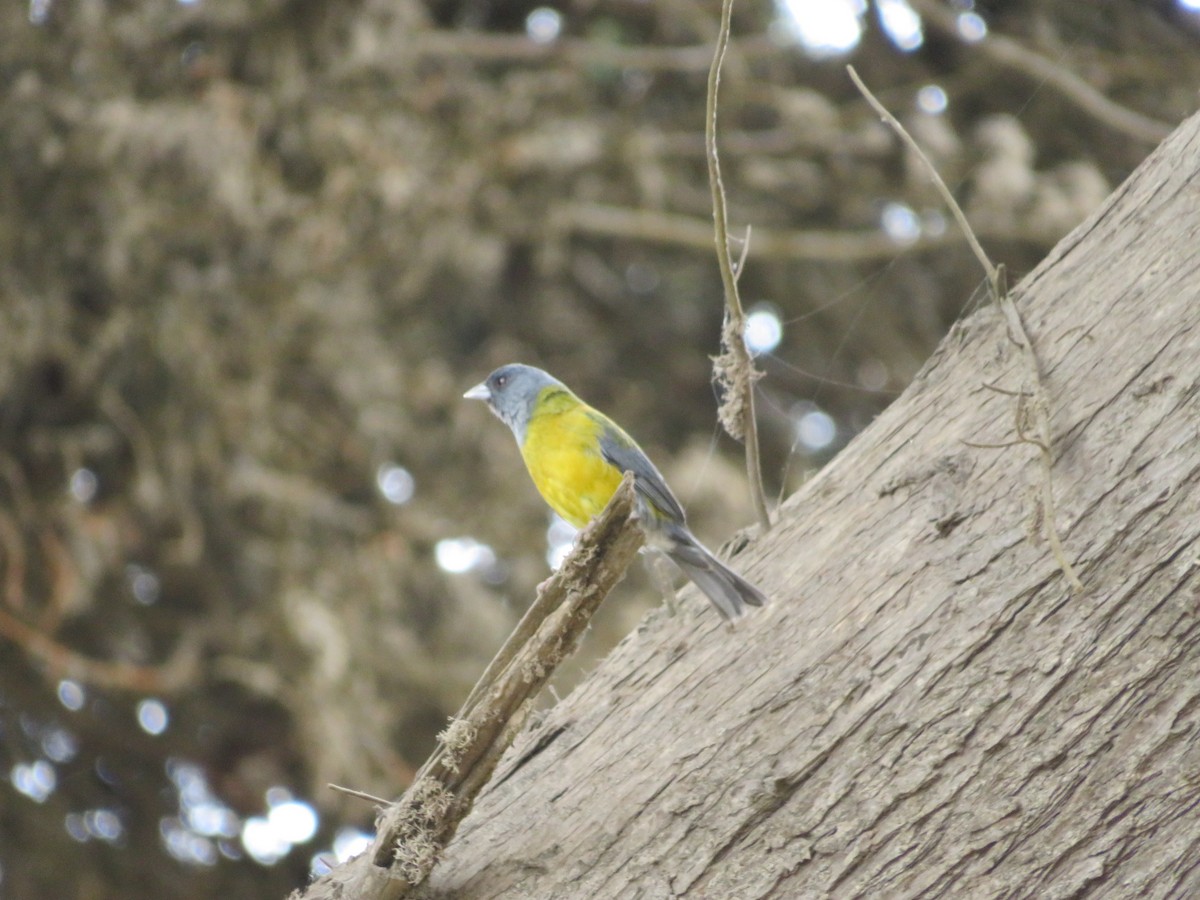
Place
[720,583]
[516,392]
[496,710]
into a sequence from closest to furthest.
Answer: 1. [496,710]
2. [720,583]
3. [516,392]

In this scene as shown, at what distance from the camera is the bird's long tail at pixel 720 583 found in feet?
8.54

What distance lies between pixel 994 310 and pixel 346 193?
4153mm

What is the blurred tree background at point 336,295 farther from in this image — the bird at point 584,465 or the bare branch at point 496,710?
the bare branch at point 496,710

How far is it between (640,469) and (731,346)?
4.40ft

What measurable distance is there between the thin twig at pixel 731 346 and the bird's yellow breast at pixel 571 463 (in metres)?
1.14

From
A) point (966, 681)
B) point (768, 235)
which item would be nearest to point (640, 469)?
point (966, 681)

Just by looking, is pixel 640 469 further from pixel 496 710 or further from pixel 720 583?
pixel 496 710

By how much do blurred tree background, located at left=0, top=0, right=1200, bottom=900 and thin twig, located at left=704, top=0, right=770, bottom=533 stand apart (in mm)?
3131

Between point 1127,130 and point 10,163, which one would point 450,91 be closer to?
point 10,163

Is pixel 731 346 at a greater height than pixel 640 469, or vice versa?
pixel 640 469

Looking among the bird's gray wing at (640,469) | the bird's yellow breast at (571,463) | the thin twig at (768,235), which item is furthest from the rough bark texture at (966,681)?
the thin twig at (768,235)

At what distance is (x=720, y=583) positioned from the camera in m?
2.82

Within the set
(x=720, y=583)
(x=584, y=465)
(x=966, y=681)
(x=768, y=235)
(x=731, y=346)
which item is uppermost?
(x=768, y=235)

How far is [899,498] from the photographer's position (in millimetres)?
2453
